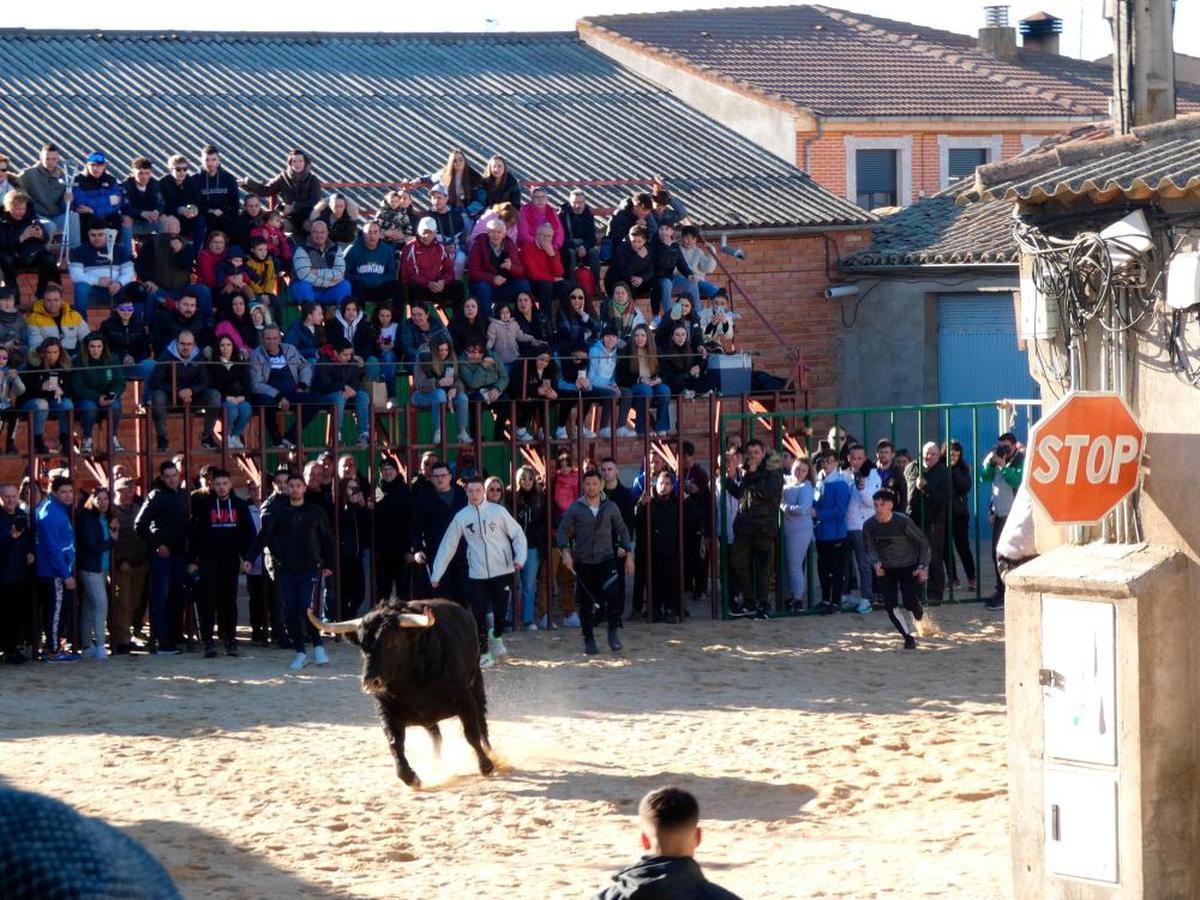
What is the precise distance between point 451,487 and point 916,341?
11.6m

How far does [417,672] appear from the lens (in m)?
12.1

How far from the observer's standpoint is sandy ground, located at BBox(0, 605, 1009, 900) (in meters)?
10.1

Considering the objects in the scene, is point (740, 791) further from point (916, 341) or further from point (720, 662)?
point (916, 341)

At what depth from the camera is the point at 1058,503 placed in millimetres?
8836

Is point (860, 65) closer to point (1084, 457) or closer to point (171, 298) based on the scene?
point (171, 298)

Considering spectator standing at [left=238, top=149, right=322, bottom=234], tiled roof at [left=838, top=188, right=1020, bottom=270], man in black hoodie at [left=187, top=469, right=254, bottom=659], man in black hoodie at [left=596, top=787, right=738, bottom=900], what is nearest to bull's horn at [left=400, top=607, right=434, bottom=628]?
man in black hoodie at [left=187, top=469, right=254, bottom=659]

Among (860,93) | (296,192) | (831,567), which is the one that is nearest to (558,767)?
(831,567)

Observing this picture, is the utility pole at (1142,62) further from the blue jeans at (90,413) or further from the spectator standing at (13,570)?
the spectator standing at (13,570)

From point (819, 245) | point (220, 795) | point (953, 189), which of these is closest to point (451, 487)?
point (220, 795)

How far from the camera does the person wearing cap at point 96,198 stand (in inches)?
730

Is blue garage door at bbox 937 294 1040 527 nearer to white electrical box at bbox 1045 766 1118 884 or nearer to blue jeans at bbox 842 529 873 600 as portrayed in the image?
blue jeans at bbox 842 529 873 600

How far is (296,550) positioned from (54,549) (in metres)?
Result: 2.11

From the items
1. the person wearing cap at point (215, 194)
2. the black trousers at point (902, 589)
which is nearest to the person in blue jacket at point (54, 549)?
the person wearing cap at point (215, 194)

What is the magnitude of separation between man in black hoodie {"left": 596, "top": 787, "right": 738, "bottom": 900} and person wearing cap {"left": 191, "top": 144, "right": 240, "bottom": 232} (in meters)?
13.7
